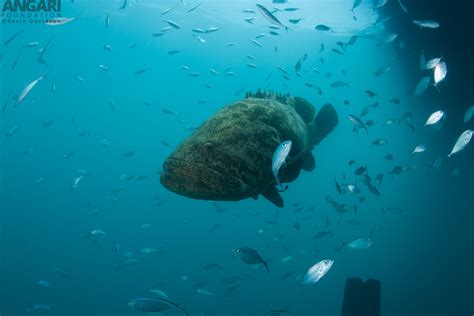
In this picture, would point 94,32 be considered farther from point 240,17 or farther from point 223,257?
point 223,257

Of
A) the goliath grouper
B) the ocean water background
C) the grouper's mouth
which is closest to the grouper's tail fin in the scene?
the goliath grouper

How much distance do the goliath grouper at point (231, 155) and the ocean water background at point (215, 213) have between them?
803 cm

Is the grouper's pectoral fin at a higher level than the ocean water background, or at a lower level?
higher

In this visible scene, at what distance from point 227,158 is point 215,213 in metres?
52.2

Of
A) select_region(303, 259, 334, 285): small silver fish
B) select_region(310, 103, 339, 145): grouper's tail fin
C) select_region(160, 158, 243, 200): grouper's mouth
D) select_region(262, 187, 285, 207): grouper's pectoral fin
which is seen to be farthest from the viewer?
select_region(310, 103, 339, 145): grouper's tail fin

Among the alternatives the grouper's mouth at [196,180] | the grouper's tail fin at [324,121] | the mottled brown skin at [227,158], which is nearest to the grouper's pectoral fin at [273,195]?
the mottled brown skin at [227,158]

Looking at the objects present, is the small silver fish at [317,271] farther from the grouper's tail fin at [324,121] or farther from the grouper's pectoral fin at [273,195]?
the grouper's tail fin at [324,121]

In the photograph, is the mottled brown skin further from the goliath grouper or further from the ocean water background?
the ocean water background

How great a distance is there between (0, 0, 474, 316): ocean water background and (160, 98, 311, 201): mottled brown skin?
814 cm

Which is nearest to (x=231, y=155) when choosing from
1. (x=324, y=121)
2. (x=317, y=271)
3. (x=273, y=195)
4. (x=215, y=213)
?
(x=273, y=195)

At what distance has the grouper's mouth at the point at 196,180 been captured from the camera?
2844 mm

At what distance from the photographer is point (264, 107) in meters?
3.72

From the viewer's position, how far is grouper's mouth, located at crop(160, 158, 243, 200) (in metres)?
2.84

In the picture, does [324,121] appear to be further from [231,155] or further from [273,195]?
[231,155]
